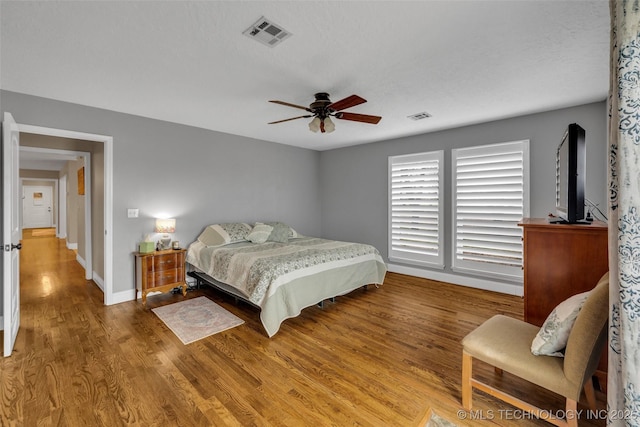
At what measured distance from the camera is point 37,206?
466 inches

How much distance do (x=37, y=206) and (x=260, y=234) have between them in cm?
1309

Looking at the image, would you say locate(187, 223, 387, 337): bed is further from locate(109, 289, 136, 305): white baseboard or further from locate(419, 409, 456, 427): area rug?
locate(419, 409, 456, 427): area rug

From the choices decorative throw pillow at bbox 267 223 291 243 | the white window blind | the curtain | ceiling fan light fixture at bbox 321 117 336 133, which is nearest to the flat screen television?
the curtain

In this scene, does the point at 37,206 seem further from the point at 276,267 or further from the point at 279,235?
the point at 276,267

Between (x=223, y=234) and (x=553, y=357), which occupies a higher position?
(x=223, y=234)

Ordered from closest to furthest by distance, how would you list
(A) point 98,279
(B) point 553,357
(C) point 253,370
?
(B) point 553,357, (C) point 253,370, (A) point 98,279

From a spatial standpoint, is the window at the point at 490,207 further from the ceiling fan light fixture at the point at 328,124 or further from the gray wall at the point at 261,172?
the ceiling fan light fixture at the point at 328,124

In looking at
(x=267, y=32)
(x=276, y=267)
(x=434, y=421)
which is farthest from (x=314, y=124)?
(x=434, y=421)

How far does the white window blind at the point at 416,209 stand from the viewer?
188 inches

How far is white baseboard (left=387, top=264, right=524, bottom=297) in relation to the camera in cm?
408

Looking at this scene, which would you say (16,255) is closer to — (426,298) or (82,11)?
(82,11)

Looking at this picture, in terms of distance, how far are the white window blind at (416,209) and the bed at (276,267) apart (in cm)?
A: 105

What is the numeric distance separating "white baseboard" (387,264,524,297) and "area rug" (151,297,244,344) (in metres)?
3.21

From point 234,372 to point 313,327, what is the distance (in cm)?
104
